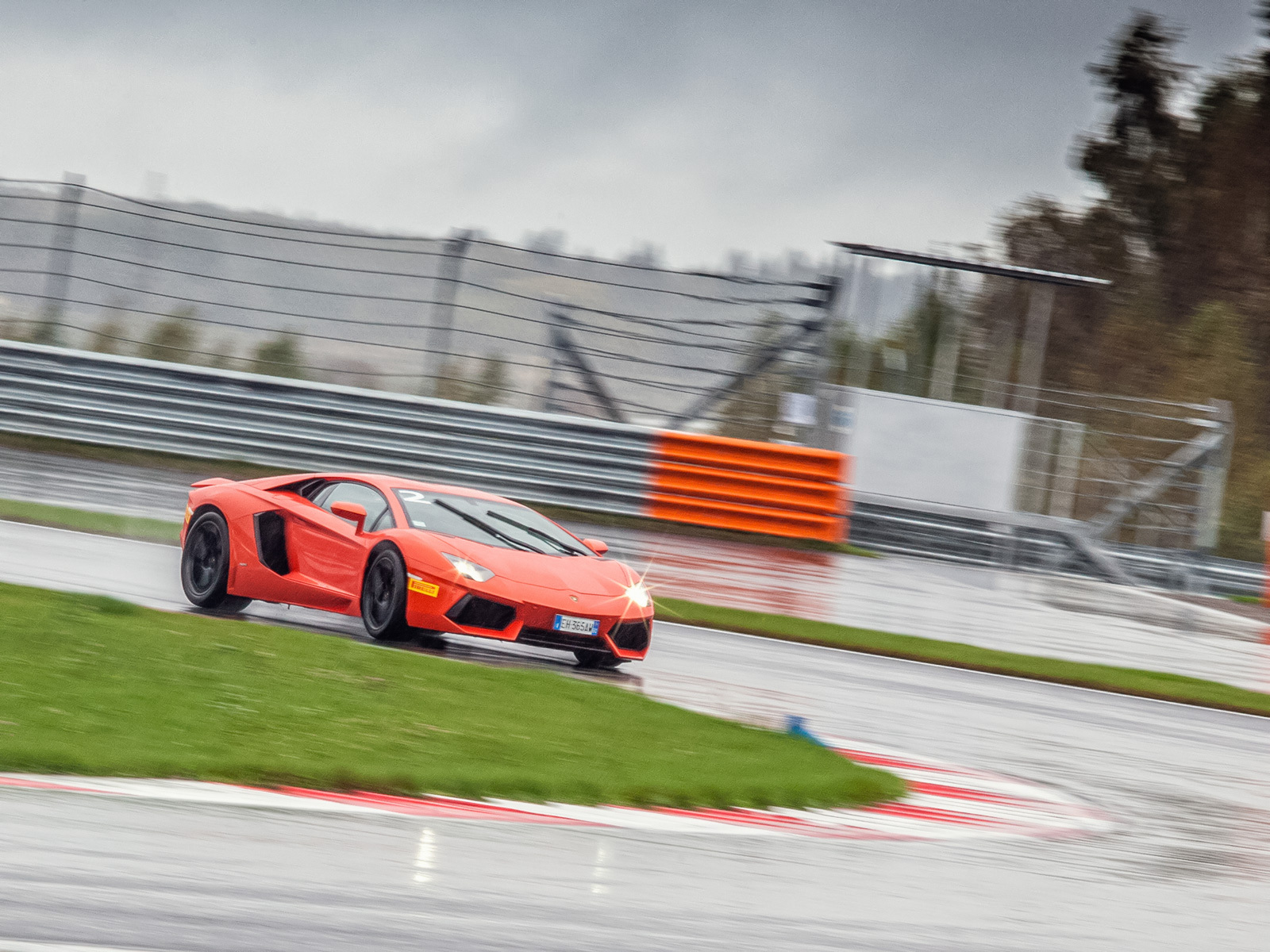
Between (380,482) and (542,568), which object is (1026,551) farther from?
(380,482)

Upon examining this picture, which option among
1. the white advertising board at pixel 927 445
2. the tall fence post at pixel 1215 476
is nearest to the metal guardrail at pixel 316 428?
the white advertising board at pixel 927 445

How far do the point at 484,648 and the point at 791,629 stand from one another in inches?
129

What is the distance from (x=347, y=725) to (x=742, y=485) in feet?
39.5

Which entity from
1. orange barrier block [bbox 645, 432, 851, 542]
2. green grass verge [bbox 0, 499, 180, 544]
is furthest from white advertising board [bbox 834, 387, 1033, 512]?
green grass verge [bbox 0, 499, 180, 544]

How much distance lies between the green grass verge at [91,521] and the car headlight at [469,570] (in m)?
4.87

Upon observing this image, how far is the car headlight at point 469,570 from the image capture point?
866cm

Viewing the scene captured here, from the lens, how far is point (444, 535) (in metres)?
8.98

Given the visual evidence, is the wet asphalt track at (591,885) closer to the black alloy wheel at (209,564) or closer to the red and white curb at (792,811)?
the red and white curb at (792,811)

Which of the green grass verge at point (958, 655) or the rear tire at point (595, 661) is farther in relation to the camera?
the green grass verge at point (958, 655)

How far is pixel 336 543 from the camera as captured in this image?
29.9 ft

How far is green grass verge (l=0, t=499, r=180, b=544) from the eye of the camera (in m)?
12.7

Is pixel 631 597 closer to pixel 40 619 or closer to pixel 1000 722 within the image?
pixel 1000 722

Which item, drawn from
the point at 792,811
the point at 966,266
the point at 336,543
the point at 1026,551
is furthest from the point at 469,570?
the point at 1026,551

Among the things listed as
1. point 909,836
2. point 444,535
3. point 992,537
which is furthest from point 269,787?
point 992,537
